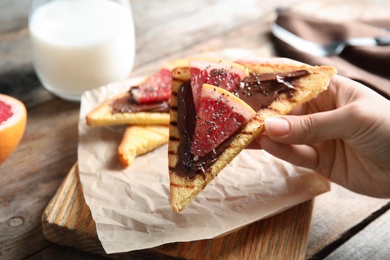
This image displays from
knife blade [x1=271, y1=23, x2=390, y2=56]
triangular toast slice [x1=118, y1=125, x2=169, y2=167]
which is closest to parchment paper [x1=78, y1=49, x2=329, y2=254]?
triangular toast slice [x1=118, y1=125, x2=169, y2=167]

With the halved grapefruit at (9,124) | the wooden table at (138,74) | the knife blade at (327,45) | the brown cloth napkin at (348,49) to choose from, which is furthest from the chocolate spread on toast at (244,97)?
the knife blade at (327,45)

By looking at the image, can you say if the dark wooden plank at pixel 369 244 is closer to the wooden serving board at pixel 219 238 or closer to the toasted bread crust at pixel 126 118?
the wooden serving board at pixel 219 238

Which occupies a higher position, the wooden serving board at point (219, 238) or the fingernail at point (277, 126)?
the fingernail at point (277, 126)

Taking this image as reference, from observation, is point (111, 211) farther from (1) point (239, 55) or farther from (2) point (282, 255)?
(1) point (239, 55)

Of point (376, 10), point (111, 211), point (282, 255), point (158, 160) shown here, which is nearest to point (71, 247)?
point (111, 211)

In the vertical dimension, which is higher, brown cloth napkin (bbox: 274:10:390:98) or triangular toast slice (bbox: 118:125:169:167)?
brown cloth napkin (bbox: 274:10:390:98)

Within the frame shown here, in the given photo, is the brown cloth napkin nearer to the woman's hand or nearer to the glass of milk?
the woman's hand
